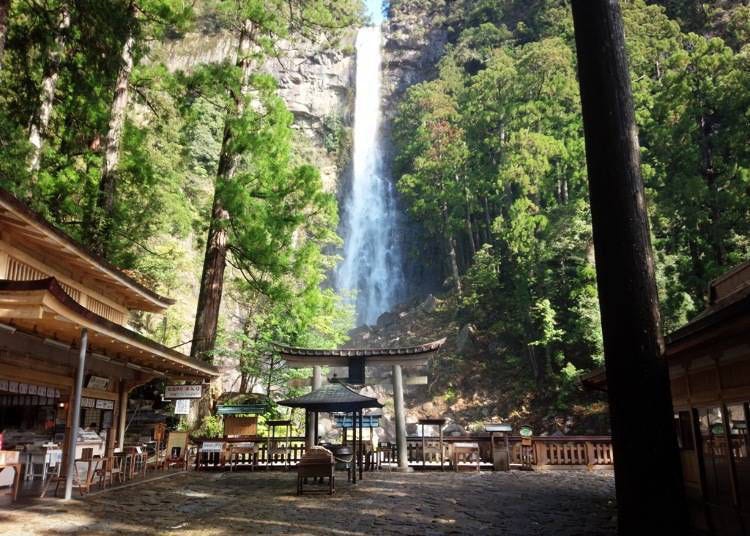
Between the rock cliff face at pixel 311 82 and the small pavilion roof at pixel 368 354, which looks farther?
the rock cliff face at pixel 311 82

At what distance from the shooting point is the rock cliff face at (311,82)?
45.9 metres

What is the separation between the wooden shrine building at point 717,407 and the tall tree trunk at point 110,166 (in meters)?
12.2

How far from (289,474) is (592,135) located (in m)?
12.9

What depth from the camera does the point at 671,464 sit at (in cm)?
395

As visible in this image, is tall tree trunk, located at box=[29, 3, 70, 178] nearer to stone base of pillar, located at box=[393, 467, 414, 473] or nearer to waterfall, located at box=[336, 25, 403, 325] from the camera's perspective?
stone base of pillar, located at box=[393, 467, 414, 473]

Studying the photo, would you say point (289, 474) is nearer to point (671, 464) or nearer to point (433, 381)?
point (671, 464)

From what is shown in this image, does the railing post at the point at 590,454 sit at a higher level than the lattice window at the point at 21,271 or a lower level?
lower

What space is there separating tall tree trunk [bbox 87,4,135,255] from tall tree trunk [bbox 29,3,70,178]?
138 centimetres

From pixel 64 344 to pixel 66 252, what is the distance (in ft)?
6.25

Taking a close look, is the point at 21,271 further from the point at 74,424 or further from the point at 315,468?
the point at 315,468

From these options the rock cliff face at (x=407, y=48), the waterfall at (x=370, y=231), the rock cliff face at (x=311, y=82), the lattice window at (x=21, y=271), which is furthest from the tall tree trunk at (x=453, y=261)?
the lattice window at (x=21, y=271)

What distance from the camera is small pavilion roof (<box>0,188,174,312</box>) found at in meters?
8.03

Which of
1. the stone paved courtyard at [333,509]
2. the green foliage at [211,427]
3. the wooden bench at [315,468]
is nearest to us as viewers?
the stone paved courtyard at [333,509]

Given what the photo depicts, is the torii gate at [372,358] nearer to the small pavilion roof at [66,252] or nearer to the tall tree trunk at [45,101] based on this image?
the small pavilion roof at [66,252]
